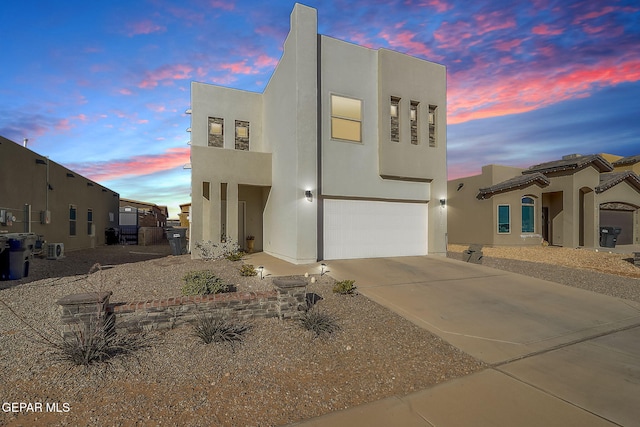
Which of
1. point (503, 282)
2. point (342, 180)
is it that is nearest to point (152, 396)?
point (503, 282)

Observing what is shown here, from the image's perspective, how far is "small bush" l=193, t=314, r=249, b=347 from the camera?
4340mm

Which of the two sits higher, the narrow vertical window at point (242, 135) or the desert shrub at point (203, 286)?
the narrow vertical window at point (242, 135)

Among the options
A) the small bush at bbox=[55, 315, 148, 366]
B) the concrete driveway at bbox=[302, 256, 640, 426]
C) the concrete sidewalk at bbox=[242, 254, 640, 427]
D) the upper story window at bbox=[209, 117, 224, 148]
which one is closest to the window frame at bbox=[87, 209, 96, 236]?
the upper story window at bbox=[209, 117, 224, 148]

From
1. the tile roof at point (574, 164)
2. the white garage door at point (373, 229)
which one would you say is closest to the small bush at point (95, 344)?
the white garage door at point (373, 229)

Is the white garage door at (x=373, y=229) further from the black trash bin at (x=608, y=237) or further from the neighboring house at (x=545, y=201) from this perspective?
the black trash bin at (x=608, y=237)

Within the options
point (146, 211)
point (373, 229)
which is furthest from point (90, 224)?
point (373, 229)

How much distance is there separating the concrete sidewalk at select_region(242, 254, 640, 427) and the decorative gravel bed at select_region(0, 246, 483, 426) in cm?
31

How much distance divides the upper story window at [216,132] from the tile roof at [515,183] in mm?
14953

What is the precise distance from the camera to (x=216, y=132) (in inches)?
581

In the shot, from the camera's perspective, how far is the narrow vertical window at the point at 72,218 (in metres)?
→ 16.4

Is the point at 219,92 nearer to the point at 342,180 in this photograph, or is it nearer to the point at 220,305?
the point at 342,180

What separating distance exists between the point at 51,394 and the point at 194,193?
969 centimetres

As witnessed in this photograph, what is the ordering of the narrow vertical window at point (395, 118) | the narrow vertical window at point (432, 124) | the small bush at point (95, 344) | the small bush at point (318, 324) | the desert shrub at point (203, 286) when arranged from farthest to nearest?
the narrow vertical window at point (432, 124), the narrow vertical window at point (395, 118), the desert shrub at point (203, 286), the small bush at point (318, 324), the small bush at point (95, 344)

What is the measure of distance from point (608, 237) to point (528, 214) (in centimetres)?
470
